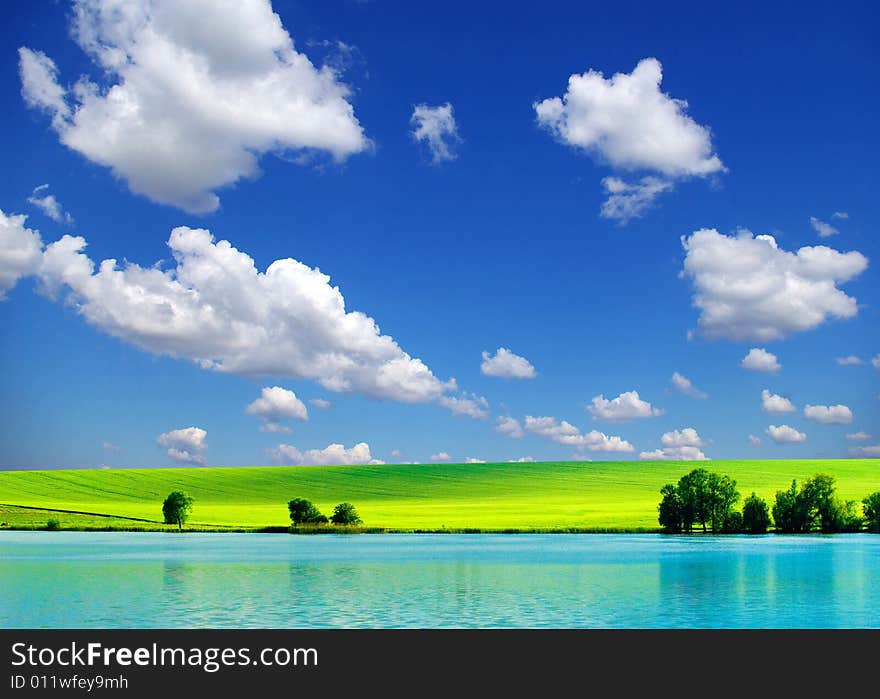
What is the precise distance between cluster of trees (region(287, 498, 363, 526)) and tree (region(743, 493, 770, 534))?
5015 centimetres

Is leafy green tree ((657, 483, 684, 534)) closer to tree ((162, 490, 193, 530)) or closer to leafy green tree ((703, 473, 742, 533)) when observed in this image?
leafy green tree ((703, 473, 742, 533))

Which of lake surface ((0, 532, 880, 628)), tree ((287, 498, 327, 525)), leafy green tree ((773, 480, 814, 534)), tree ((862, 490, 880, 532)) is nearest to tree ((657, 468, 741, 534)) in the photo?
leafy green tree ((773, 480, 814, 534))

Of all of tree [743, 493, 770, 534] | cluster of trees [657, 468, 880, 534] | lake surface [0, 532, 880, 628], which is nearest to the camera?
lake surface [0, 532, 880, 628]

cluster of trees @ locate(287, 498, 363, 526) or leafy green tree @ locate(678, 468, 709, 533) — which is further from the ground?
leafy green tree @ locate(678, 468, 709, 533)

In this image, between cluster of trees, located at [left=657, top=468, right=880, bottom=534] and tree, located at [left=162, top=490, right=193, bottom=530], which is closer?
cluster of trees, located at [left=657, top=468, right=880, bottom=534]

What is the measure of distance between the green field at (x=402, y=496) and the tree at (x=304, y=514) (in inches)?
→ 188

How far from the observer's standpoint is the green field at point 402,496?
126 meters

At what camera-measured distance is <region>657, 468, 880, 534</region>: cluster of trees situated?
380ft

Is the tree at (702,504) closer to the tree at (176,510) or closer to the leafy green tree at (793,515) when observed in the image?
the leafy green tree at (793,515)

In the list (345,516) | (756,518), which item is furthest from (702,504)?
(345,516)
